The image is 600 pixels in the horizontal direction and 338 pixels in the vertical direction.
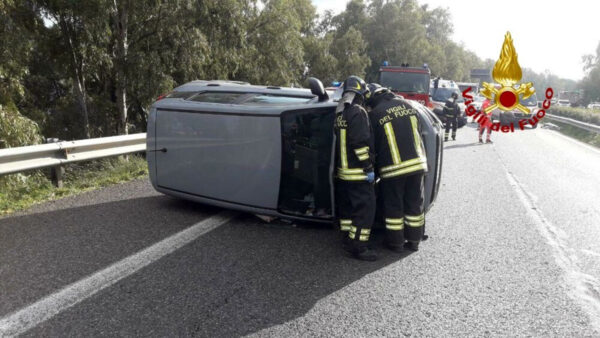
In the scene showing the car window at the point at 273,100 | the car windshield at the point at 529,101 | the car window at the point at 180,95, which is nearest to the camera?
the car window at the point at 273,100

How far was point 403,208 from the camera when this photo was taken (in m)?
4.23

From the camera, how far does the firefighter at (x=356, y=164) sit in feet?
12.8

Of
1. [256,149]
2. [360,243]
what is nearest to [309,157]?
[256,149]

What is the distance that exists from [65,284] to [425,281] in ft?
8.78

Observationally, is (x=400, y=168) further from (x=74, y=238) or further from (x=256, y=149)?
(x=74, y=238)

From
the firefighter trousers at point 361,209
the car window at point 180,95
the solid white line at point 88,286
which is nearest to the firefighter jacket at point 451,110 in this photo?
the car window at point 180,95

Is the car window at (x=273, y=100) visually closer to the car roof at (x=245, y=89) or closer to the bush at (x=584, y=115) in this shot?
the car roof at (x=245, y=89)

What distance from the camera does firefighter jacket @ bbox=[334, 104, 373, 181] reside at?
12.8ft

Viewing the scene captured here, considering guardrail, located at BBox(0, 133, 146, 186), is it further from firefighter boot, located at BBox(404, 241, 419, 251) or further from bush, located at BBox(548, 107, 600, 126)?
bush, located at BBox(548, 107, 600, 126)

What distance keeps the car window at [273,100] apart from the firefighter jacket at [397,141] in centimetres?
89

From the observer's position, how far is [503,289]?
11.3 ft

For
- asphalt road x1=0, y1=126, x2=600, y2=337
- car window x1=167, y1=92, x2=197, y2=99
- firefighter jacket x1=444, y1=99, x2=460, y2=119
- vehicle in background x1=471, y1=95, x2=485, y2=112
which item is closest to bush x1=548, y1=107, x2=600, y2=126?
vehicle in background x1=471, y1=95, x2=485, y2=112

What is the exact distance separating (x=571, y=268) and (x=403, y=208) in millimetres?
1495

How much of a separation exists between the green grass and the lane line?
220 inches
